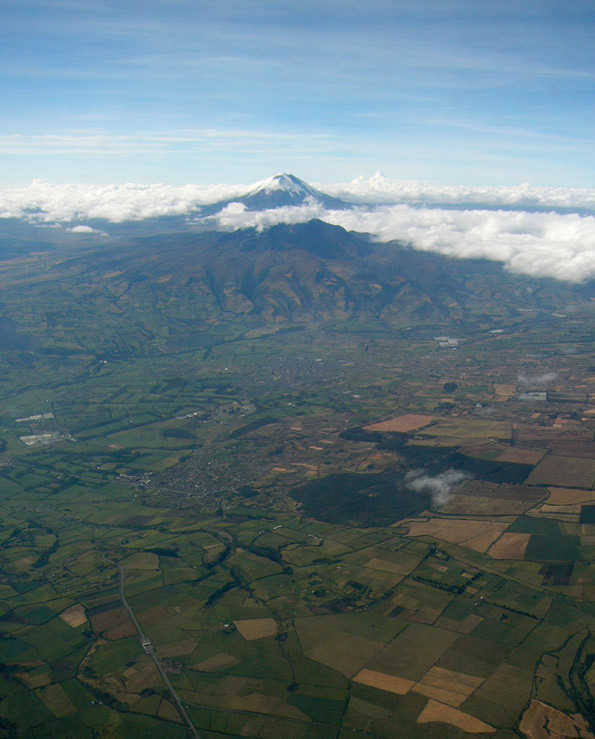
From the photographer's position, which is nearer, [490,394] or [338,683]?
[338,683]

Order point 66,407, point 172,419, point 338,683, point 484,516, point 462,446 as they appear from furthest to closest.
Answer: point 66,407 < point 172,419 < point 462,446 < point 484,516 < point 338,683

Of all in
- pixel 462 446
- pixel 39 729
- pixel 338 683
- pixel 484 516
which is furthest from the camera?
pixel 462 446

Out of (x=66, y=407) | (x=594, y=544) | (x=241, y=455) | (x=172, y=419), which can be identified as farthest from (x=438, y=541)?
(x=66, y=407)

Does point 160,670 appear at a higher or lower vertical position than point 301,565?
higher

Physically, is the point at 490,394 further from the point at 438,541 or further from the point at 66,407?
the point at 66,407

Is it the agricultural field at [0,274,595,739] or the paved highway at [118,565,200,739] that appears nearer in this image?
the paved highway at [118,565,200,739]

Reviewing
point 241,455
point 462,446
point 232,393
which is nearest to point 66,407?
point 232,393

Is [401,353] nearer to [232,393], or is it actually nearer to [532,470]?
[232,393]

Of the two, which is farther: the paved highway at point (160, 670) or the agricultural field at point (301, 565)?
the agricultural field at point (301, 565)

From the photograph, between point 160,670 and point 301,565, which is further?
point 301,565
